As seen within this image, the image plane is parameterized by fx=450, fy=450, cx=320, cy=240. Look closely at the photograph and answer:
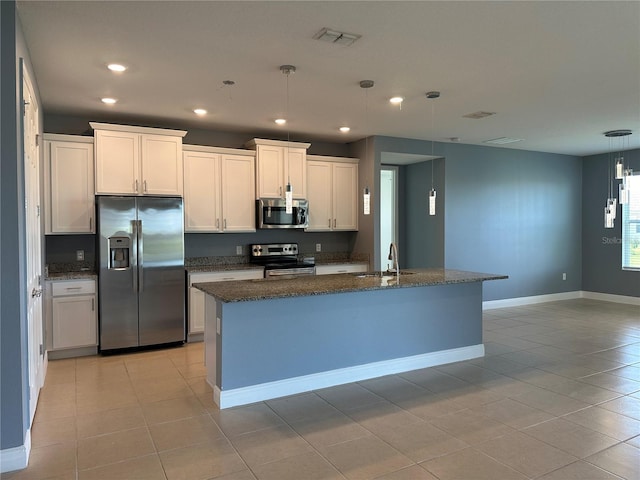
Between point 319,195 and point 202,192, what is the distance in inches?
65.4

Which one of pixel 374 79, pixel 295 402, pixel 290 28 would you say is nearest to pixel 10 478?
pixel 295 402

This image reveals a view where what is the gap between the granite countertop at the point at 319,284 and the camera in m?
3.36

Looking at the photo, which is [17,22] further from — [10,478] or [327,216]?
[327,216]

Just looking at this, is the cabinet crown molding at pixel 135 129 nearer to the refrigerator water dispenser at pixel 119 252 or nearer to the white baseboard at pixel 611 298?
the refrigerator water dispenser at pixel 119 252

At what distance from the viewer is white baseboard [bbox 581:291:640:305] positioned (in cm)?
770

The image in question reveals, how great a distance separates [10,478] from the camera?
8.10 feet

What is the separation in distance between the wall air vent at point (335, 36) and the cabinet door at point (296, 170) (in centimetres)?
297

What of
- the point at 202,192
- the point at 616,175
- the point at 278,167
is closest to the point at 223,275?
the point at 202,192

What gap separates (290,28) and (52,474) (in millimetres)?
2991

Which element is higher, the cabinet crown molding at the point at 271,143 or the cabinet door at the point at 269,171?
the cabinet crown molding at the point at 271,143

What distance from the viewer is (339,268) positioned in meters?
6.25

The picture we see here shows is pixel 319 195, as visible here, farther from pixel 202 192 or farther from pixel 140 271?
pixel 140 271

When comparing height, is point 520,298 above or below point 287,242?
below

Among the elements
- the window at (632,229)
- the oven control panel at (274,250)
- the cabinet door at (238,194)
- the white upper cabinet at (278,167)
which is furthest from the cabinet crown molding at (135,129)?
the window at (632,229)
